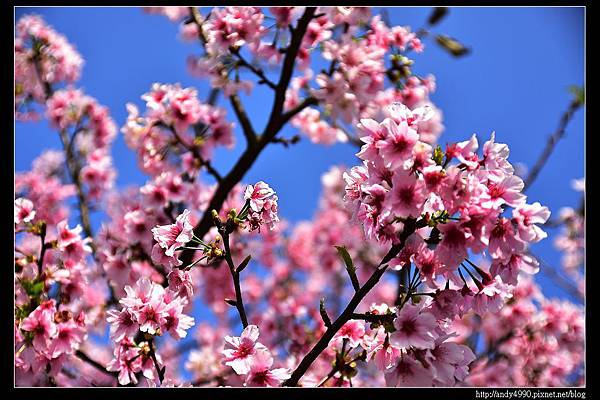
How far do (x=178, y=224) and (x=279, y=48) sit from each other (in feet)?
6.90

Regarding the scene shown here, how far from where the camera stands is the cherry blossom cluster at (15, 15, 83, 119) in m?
4.75

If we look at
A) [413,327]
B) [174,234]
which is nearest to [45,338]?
[174,234]

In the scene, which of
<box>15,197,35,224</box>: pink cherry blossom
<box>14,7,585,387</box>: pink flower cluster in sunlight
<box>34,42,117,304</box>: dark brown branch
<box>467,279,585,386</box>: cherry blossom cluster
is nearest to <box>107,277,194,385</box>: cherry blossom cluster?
<box>14,7,585,387</box>: pink flower cluster in sunlight

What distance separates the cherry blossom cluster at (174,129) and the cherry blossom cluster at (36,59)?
1457 mm

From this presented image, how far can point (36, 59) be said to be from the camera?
16.0ft

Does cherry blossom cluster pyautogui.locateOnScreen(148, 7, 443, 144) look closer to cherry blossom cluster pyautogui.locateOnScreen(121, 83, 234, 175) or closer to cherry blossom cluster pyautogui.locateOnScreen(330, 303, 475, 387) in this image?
cherry blossom cluster pyautogui.locateOnScreen(121, 83, 234, 175)

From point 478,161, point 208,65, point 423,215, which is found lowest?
point 423,215

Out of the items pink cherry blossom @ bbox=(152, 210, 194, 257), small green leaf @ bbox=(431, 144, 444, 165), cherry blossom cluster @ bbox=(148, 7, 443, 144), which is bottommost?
pink cherry blossom @ bbox=(152, 210, 194, 257)

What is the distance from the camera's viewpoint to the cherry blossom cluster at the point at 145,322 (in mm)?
2154

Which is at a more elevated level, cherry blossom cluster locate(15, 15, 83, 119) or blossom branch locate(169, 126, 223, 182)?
cherry blossom cluster locate(15, 15, 83, 119)

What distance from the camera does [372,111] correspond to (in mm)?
4266

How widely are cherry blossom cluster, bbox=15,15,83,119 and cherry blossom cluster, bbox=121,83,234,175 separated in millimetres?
1457

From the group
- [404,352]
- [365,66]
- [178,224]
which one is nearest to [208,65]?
[365,66]
